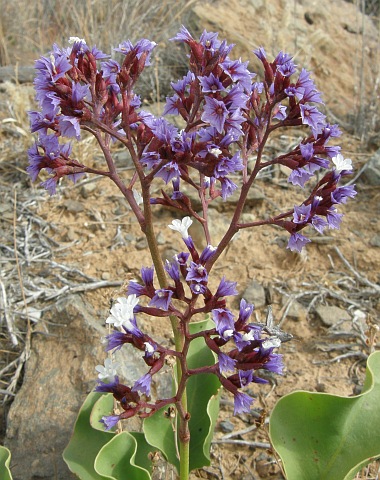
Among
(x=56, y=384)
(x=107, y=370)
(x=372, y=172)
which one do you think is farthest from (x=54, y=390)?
(x=372, y=172)

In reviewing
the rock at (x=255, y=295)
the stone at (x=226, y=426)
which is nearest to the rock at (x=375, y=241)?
the rock at (x=255, y=295)

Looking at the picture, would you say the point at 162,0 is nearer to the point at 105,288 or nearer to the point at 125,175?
the point at 125,175

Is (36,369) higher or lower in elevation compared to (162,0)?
lower

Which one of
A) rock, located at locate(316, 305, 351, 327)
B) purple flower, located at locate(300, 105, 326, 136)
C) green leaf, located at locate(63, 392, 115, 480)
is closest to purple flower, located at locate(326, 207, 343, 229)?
purple flower, located at locate(300, 105, 326, 136)

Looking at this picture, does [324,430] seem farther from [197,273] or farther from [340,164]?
[340,164]

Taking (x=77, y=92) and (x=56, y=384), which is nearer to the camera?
(x=77, y=92)

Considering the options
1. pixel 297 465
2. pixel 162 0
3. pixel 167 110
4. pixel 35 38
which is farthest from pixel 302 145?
pixel 35 38
